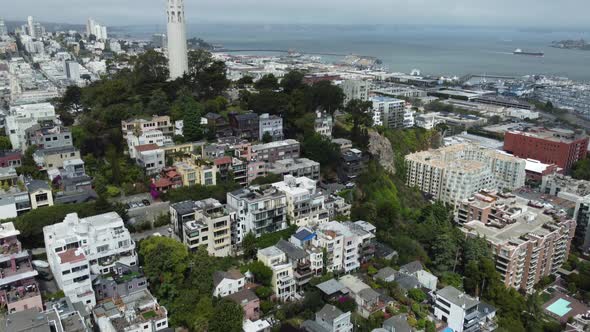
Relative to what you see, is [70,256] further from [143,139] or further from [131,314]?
[143,139]

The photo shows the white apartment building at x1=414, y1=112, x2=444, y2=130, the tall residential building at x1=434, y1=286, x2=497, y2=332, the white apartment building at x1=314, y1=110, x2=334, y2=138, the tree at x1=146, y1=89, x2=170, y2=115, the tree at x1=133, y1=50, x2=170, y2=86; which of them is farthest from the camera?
the white apartment building at x1=414, y1=112, x2=444, y2=130

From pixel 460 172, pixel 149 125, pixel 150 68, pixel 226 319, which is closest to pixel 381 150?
pixel 460 172

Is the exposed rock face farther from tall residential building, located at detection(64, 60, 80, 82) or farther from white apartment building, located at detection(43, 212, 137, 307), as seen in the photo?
tall residential building, located at detection(64, 60, 80, 82)

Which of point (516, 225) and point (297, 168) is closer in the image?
point (516, 225)

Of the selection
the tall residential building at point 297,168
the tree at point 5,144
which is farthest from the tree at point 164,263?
the tree at point 5,144

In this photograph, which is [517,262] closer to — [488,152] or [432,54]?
[488,152]

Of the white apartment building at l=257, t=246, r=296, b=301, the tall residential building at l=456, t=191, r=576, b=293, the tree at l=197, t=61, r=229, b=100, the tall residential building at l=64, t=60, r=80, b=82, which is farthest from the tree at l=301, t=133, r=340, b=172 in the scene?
the tall residential building at l=64, t=60, r=80, b=82
